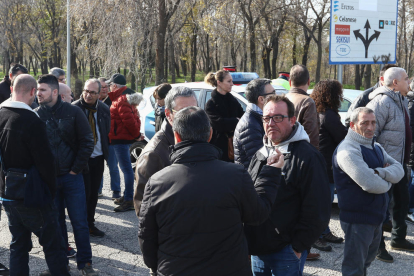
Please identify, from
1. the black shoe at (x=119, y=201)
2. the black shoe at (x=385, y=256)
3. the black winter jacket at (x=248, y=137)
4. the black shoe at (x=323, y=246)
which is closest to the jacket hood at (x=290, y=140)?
the black winter jacket at (x=248, y=137)

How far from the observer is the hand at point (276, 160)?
247 cm

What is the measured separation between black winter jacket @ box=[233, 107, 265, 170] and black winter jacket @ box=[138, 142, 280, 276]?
1.51 m

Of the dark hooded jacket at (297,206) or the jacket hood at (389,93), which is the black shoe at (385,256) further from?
the dark hooded jacket at (297,206)

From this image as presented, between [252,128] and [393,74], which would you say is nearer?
[252,128]

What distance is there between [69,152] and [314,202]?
253cm

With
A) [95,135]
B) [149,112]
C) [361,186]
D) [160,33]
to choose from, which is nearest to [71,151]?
[95,135]

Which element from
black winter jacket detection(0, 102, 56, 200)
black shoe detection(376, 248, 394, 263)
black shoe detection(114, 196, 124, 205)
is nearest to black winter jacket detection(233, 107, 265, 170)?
black winter jacket detection(0, 102, 56, 200)

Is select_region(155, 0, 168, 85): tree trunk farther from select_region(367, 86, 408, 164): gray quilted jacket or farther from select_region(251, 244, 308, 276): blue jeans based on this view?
select_region(251, 244, 308, 276): blue jeans

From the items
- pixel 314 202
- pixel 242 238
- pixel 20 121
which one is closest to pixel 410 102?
pixel 314 202

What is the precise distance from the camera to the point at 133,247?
4.95 m

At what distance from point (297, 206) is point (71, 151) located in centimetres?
242

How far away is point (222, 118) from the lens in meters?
5.39

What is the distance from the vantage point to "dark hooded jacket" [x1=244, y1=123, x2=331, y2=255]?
8.54 ft

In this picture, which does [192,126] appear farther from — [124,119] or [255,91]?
[124,119]
